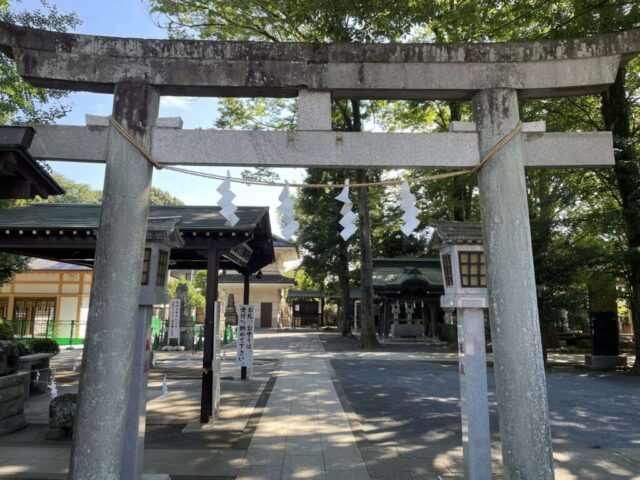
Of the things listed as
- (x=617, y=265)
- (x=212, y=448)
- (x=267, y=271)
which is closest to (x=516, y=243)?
(x=212, y=448)

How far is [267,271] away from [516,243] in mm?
37225

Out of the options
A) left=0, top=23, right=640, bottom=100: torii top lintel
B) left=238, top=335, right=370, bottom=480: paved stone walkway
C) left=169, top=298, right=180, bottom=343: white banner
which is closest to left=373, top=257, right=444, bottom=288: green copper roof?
left=169, top=298, right=180, bottom=343: white banner

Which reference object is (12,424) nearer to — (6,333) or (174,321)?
(6,333)

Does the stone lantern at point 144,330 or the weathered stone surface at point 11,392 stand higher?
the stone lantern at point 144,330

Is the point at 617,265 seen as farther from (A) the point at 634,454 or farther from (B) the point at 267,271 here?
(B) the point at 267,271

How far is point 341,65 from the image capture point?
4.38 m

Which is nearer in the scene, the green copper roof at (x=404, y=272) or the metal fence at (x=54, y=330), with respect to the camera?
the metal fence at (x=54, y=330)

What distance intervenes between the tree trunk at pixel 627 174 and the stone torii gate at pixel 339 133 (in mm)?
10655

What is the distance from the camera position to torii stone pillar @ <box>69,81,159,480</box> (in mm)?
3773

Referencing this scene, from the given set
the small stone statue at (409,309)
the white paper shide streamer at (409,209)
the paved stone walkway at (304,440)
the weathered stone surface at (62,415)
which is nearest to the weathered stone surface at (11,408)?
the weathered stone surface at (62,415)

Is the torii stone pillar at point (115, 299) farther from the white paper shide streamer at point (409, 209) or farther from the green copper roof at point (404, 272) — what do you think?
the green copper roof at point (404, 272)

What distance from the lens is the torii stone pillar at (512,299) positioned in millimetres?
3885

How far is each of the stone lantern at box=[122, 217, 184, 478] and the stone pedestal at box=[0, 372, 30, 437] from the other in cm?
→ 375

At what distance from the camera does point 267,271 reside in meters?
40.6
